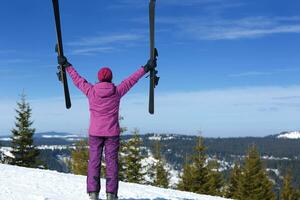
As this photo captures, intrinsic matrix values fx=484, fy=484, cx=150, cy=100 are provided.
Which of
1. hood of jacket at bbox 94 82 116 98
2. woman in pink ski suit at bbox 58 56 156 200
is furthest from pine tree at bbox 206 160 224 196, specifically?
hood of jacket at bbox 94 82 116 98

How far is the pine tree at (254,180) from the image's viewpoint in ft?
152

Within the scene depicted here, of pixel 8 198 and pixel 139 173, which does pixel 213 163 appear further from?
pixel 8 198

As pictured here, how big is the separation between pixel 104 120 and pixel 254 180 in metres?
39.4

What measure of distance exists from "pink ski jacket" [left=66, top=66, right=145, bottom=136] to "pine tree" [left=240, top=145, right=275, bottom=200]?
126 feet

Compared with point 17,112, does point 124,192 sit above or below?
below

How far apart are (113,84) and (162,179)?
139 ft

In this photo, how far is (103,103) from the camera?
30.6 ft

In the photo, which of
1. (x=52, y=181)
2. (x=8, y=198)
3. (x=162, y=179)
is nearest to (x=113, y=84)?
(x=8, y=198)

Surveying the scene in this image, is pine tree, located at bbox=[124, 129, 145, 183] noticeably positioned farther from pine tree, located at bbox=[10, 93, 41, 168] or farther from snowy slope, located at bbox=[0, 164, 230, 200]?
snowy slope, located at bbox=[0, 164, 230, 200]

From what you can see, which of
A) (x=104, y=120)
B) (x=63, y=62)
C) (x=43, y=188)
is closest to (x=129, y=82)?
(x=104, y=120)

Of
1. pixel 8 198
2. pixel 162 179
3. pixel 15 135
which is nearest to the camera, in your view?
pixel 8 198

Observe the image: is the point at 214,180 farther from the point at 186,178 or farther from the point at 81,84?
the point at 81,84

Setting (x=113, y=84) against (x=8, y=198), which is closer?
(x=113, y=84)

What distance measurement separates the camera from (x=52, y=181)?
47.6 ft
